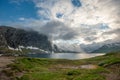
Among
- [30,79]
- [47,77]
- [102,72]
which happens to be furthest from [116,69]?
[30,79]

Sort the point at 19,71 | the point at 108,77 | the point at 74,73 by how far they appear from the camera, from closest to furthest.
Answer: the point at 108,77
the point at 74,73
the point at 19,71

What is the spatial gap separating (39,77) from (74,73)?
8764 mm

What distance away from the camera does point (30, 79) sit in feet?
150

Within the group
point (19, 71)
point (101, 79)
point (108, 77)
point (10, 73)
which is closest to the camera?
point (101, 79)

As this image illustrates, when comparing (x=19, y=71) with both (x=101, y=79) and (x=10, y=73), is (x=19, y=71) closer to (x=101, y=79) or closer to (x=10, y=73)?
(x=10, y=73)

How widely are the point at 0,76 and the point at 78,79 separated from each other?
875 inches

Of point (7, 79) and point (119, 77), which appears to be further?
point (7, 79)

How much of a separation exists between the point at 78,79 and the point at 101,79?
15.3ft

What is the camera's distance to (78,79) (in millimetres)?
40031

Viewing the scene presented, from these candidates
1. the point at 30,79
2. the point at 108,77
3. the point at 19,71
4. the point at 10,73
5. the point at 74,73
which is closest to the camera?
the point at 108,77

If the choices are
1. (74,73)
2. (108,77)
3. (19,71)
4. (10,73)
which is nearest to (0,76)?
(10,73)

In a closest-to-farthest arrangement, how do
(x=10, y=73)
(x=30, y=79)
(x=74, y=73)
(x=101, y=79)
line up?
(x=101, y=79), (x=30, y=79), (x=74, y=73), (x=10, y=73)

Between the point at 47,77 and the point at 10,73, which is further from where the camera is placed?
the point at 10,73

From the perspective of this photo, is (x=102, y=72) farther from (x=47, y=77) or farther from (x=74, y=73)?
(x=47, y=77)
